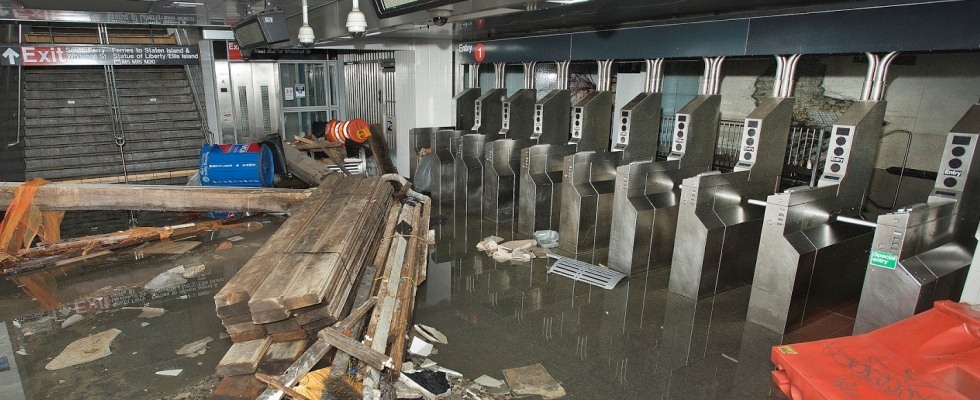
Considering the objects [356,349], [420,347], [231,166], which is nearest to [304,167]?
[231,166]

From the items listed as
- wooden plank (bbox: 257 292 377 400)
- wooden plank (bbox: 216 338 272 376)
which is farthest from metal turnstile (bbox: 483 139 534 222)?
wooden plank (bbox: 216 338 272 376)

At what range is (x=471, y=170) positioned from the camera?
857cm

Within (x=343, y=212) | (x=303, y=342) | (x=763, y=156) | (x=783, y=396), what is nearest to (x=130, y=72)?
(x=343, y=212)

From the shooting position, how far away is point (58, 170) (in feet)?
32.1

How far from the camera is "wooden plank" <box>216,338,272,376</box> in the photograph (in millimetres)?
3502

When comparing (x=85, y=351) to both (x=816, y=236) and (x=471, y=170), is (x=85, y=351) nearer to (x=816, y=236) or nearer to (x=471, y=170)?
(x=471, y=170)

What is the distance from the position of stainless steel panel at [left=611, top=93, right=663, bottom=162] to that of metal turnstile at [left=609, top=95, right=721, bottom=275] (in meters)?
0.57

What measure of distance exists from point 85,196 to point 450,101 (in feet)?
20.0

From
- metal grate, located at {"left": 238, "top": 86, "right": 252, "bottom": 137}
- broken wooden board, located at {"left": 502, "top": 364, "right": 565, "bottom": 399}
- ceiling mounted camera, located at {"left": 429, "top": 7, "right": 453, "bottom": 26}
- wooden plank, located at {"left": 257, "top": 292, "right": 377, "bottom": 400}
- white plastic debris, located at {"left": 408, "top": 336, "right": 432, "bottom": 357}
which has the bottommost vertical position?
broken wooden board, located at {"left": 502, "top": 364, "right": 565, "bottom": 399}

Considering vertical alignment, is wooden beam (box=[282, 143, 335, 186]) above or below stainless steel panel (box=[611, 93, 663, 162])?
below

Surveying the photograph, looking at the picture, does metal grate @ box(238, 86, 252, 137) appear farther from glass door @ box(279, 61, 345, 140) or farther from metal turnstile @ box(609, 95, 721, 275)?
metal turnstile @ box(609, 95, 721, 275)

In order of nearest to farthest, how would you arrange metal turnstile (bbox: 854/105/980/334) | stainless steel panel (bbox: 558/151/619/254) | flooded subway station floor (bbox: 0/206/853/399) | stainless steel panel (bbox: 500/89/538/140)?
1. flooded subway station floor (bbox: 0/206/853/399)
2. metal turnstile (bbox: 854/105/980/334)
3. stainless steel panel (bbox: 558/151/619/254)
4. stainless steel panel (bbox: 500/89/538/140)

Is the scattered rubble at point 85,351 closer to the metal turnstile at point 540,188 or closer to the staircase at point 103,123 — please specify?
Result: the metal turnstile at point 540,188

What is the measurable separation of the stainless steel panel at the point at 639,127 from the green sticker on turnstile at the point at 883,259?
A: 2.90 meters
